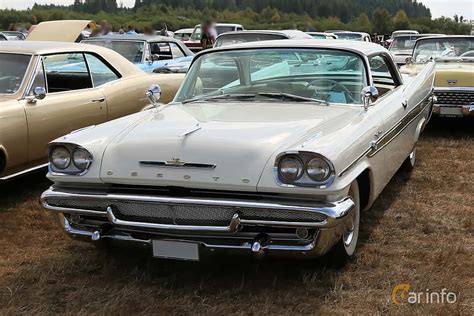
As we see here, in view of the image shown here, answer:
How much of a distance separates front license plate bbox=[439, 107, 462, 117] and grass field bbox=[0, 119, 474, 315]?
338 cm

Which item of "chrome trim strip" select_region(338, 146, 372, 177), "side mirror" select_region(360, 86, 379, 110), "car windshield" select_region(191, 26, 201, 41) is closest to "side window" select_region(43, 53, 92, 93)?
"side mirror" select_region(360, 86, 379, 110)

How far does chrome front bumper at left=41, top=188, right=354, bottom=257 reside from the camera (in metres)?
3.14

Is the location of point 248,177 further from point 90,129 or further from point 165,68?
point 165,68

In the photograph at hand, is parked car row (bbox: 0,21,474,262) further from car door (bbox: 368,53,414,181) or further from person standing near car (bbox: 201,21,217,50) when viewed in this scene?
person standing near car (bbox: 201,21,217,50)

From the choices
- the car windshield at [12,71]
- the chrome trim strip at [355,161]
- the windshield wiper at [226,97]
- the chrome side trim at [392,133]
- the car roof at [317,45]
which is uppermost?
the car roof at [317,45]

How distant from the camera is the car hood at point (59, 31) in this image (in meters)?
11.4

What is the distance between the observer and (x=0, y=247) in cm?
426

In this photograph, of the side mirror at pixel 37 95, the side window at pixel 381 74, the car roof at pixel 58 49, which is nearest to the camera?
the side window at pixel 381 74

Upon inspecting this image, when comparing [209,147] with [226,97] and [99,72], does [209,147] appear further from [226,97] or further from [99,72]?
[99,72]

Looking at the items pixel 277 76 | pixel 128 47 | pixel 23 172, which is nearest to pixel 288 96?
pixel 277 76

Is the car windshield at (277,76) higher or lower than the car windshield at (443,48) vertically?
higher

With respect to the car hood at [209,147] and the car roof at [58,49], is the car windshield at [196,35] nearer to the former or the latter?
the car roof at [58,49]

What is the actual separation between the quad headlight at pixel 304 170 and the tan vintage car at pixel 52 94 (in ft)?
9.12

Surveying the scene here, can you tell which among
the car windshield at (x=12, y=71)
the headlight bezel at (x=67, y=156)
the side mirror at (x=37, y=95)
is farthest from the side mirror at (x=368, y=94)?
the car windshield at (x=12, y=71)
